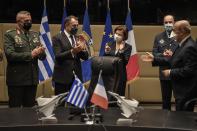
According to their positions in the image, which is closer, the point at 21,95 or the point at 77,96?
the point at 77,96

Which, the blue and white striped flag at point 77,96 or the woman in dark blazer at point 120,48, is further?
the woman in dark blazer at point 120,48

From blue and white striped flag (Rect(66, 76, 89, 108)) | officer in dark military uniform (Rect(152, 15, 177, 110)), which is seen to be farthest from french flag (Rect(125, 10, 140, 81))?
blue and white striped flag (Rect(66, 76, 89, 108))

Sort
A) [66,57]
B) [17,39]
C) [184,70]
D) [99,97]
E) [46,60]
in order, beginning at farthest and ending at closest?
[46,60] < [66,57] < [17,39] < [184,70] < [99,97]

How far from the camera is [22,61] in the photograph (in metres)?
5.61

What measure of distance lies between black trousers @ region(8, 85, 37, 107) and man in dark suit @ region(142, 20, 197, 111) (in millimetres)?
1758

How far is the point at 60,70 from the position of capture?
5875mm

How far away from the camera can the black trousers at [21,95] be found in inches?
223

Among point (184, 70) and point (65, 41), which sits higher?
point (65, 41)

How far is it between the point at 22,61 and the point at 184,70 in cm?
195

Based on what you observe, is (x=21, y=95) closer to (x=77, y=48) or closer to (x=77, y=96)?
(x=77, y=48)

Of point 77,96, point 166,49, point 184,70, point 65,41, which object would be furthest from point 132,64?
point 77,96

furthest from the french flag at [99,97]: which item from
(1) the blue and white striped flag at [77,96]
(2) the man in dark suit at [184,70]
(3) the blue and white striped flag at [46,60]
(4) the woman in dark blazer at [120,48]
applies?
(3) the blue and white striped flag at [46,60]

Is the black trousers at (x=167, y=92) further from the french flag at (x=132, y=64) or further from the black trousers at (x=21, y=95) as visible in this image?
the black trousers at (x=21, y=95)

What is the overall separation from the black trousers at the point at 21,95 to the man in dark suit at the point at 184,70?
1758 millimetres
